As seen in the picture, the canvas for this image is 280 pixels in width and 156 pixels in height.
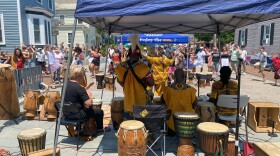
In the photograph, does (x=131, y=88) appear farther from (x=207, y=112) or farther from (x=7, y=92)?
(x=7, y=92)

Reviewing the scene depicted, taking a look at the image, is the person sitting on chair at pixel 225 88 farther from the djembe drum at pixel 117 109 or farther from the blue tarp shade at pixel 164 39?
the blue tarp shade at pixel 164 39

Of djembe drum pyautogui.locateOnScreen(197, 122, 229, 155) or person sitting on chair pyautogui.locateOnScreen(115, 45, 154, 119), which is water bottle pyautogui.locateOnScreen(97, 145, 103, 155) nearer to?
person sitting on chair pyautogui.locateOnScreen(115, 45, 154, 119)

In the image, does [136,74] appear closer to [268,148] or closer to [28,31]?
[268,148]

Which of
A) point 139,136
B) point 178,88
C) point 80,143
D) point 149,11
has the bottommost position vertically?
point 80,143

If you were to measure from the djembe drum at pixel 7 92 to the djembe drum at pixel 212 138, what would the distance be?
182 inches

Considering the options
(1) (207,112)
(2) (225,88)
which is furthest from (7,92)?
(2) (225,88)

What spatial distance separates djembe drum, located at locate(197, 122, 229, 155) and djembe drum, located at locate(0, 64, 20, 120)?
15.2 ft

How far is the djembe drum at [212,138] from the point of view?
3.66 m

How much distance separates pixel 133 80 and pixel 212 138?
1674 millimetres

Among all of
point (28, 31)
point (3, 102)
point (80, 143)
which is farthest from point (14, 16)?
point (80, 143)

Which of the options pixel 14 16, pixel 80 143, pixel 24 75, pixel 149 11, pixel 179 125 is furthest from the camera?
pixel 14 16

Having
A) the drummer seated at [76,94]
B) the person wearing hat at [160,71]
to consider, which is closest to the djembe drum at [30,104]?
the drummer seated at [76,94]

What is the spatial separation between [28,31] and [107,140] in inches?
533

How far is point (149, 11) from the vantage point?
342cm
